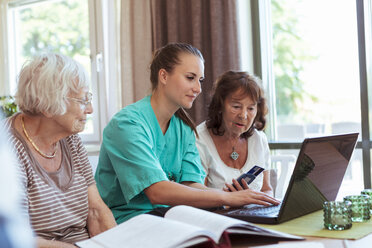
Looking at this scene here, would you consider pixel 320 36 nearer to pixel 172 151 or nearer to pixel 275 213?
pixel 172 151

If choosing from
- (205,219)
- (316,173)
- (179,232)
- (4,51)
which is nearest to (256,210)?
(316,173)

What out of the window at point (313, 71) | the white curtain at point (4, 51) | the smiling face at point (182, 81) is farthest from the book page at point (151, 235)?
the white curtain at point (4, 51)

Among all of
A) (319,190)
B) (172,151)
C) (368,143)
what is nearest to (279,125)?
(368,143)

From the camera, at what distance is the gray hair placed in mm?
1294

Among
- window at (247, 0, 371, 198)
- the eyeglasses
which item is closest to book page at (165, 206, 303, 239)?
the eyeglasses

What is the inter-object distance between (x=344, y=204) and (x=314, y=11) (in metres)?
2.55

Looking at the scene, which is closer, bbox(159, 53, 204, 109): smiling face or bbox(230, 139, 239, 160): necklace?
bbox(159, 53, 204, 109): smiling face

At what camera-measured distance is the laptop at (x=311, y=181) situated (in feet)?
3.87

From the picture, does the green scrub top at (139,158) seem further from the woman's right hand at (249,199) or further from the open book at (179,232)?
the open book at (179,232)

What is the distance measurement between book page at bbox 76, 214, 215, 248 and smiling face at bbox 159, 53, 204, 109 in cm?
88

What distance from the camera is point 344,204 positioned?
1104 millimetres

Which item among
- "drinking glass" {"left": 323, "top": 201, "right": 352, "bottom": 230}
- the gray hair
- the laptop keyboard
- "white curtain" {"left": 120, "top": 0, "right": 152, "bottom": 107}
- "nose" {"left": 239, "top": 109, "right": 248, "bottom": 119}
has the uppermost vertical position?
"white curtain" {"left": 120, "top": 0, "right": 152, "bottom": 107}

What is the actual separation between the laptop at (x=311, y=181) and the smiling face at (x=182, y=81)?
0.57 metres

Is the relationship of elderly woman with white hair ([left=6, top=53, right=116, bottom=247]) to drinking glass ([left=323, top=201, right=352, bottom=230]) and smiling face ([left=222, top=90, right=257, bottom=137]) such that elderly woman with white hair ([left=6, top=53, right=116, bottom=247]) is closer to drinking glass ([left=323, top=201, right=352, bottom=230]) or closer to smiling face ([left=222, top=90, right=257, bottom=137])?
drinking glass ([left=323, top=201, right=352, bottom=230])
